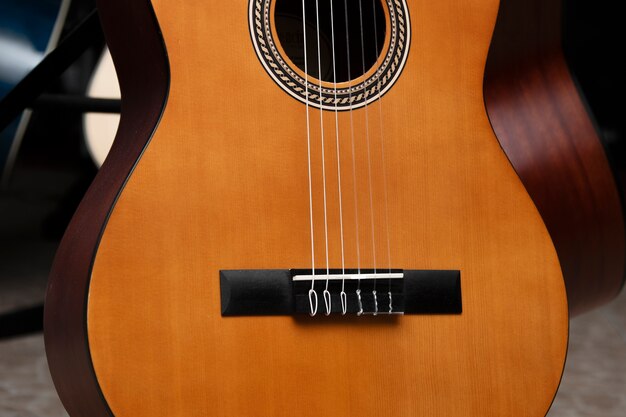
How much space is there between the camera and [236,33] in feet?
2.66

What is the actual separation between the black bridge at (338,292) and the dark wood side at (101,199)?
139mm

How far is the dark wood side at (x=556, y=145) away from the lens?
1069 millimetres

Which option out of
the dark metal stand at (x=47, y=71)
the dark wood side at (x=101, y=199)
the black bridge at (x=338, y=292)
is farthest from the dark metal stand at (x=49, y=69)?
the black bridge at (x=338, y=292)

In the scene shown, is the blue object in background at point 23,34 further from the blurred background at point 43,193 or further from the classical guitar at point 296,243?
the classical guitar at point 296,243

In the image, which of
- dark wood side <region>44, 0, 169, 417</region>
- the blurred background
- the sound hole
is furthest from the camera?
the blurred background

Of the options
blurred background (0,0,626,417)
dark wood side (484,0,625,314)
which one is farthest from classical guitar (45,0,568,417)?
blurred background (0,0,626,417)

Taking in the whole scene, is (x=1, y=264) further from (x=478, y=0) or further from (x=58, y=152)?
(x=478, y=0)

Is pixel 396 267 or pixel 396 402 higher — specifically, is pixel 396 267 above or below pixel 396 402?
above

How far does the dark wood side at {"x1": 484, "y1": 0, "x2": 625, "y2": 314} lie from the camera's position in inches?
42.1

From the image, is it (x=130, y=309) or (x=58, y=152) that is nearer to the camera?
(x=130, y=309)

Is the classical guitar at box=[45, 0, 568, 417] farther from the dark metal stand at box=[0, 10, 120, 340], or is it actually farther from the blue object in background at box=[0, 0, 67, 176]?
the blue object in background at box=[0, 0, 67, 176]

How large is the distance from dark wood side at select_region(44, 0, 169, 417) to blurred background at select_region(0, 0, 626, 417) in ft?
1.73

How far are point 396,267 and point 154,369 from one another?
277mm

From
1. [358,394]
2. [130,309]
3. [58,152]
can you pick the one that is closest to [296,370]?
[358,394]
